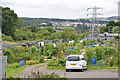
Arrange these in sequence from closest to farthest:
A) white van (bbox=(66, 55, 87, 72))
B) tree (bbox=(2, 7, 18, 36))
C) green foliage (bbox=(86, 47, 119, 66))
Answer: white van (bbox=(66, 55, 87, 72)) < green foliage (bbox=(86, 47, 119, 66)) < tree (bbox=(2, 7, 18, 36))

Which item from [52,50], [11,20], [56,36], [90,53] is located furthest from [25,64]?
[56,36]

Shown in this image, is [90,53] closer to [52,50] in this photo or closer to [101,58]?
Answer: [101,58]

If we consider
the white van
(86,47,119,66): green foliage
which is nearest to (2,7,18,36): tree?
(86,47,119,66): green foliage

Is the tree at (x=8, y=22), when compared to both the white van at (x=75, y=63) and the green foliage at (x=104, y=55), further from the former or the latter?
the white van at (x=75, y=63)

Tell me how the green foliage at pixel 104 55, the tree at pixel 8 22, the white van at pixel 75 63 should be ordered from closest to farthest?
the white van at pixel 75 63 < the green foliage at pixel 104 55 < the tree at pixel 8 22

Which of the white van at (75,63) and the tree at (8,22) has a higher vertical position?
the tree at (8,22)

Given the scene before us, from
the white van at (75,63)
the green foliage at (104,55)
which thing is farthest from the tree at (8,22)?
the white van at (75,63)

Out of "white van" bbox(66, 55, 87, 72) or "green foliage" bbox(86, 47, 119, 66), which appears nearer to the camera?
"white van" bbox(66, 55, 87, 72)

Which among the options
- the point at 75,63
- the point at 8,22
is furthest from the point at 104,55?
the point at 8,22

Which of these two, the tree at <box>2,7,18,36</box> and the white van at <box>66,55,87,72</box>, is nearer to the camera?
the white van at <box>66,55,87,72</box>

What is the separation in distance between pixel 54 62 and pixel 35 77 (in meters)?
11.5

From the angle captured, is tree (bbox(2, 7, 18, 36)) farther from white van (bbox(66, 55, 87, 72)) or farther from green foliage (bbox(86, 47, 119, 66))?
white van (bbox(66, 55, 87, 72))

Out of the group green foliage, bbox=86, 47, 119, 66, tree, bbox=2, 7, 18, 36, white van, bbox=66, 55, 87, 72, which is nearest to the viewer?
white van, bbox=66, 55, 87, 72

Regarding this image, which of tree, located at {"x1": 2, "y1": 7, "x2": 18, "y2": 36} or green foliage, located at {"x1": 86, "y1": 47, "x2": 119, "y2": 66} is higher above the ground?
tree, located at {"x1": 2, "y1": 7, "x2": 18, "y2": 36}
